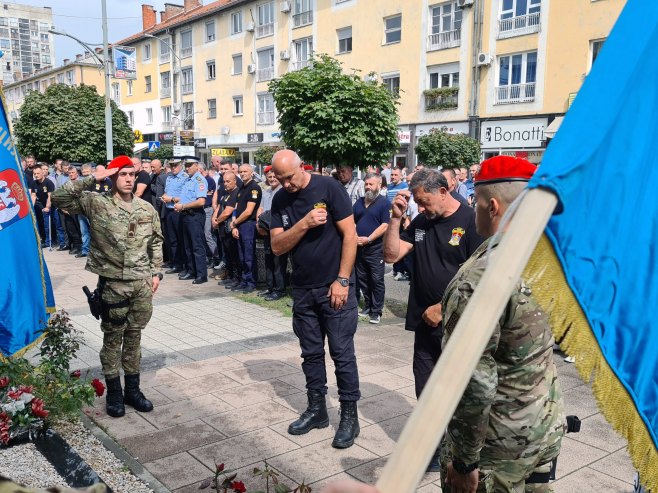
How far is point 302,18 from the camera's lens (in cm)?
3472

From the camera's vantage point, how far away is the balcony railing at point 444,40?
26125 millimetres

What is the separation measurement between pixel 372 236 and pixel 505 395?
222 inches

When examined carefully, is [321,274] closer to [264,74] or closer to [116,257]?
[116,257]

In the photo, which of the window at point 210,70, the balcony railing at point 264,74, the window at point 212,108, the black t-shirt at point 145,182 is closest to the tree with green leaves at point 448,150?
the black t-shirt at point 145,182

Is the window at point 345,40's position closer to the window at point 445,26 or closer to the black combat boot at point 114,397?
the window at point 445,26

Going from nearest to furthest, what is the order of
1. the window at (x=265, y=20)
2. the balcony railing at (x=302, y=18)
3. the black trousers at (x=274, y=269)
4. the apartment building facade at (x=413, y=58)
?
the black trousers at (x=274, y=269)
the apartment building facade at (x=413, y=58)
the balcony railing at (x=302, y=18)
the window at (x=265, y=20)

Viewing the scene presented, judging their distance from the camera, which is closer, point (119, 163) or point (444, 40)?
point (119, 163)

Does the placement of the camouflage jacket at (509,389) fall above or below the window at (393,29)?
below

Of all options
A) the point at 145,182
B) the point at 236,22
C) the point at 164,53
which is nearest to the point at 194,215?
the point at 145,182

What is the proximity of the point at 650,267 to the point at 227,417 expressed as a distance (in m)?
4.02

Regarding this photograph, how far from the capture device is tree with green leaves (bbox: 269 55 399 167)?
11.5 m

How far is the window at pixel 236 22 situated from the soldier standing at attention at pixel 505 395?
4051cm

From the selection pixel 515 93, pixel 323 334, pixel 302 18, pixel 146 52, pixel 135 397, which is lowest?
pixel 135 397

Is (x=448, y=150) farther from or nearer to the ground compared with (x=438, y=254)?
farther from the ground
